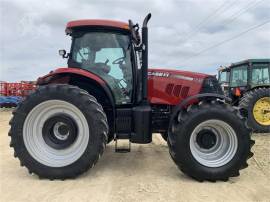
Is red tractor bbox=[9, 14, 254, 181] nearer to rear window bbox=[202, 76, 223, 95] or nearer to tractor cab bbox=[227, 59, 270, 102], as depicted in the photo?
rear window bbox=[202, 76, 223, 95]

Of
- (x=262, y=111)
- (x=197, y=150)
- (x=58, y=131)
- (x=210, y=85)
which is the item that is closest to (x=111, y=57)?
(x=58, y=131)

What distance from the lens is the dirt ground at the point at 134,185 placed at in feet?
14.6

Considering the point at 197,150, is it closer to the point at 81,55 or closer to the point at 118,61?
the point at 118,61

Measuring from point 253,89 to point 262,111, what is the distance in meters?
0.77

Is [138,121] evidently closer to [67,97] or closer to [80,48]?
[67,97]

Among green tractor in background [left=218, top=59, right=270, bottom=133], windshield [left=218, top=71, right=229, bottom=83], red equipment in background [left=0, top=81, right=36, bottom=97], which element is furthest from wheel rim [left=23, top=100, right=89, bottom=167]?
red equipment in background [left=0, top=81, right=36, bottom=97]

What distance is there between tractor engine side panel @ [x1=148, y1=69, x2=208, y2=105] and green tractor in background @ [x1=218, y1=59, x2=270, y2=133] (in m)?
4.19

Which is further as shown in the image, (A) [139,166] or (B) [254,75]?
(B) [254,75]

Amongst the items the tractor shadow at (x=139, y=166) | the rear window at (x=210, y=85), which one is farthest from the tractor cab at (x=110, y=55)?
the rear window at (x=210, y=85)

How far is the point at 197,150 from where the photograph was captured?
17.7ft

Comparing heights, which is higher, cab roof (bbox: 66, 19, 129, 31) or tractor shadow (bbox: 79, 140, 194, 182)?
cab roof (bbox: 66, 19, 129, 31)

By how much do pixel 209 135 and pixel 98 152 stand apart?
1614 mm

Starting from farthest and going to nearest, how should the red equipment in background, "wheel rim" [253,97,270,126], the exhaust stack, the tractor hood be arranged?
the red equipment in background
"wheel rim" [253,97,270,126]
the tractor hood
the exhaust stack

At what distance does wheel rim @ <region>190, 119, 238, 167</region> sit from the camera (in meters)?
5.30
